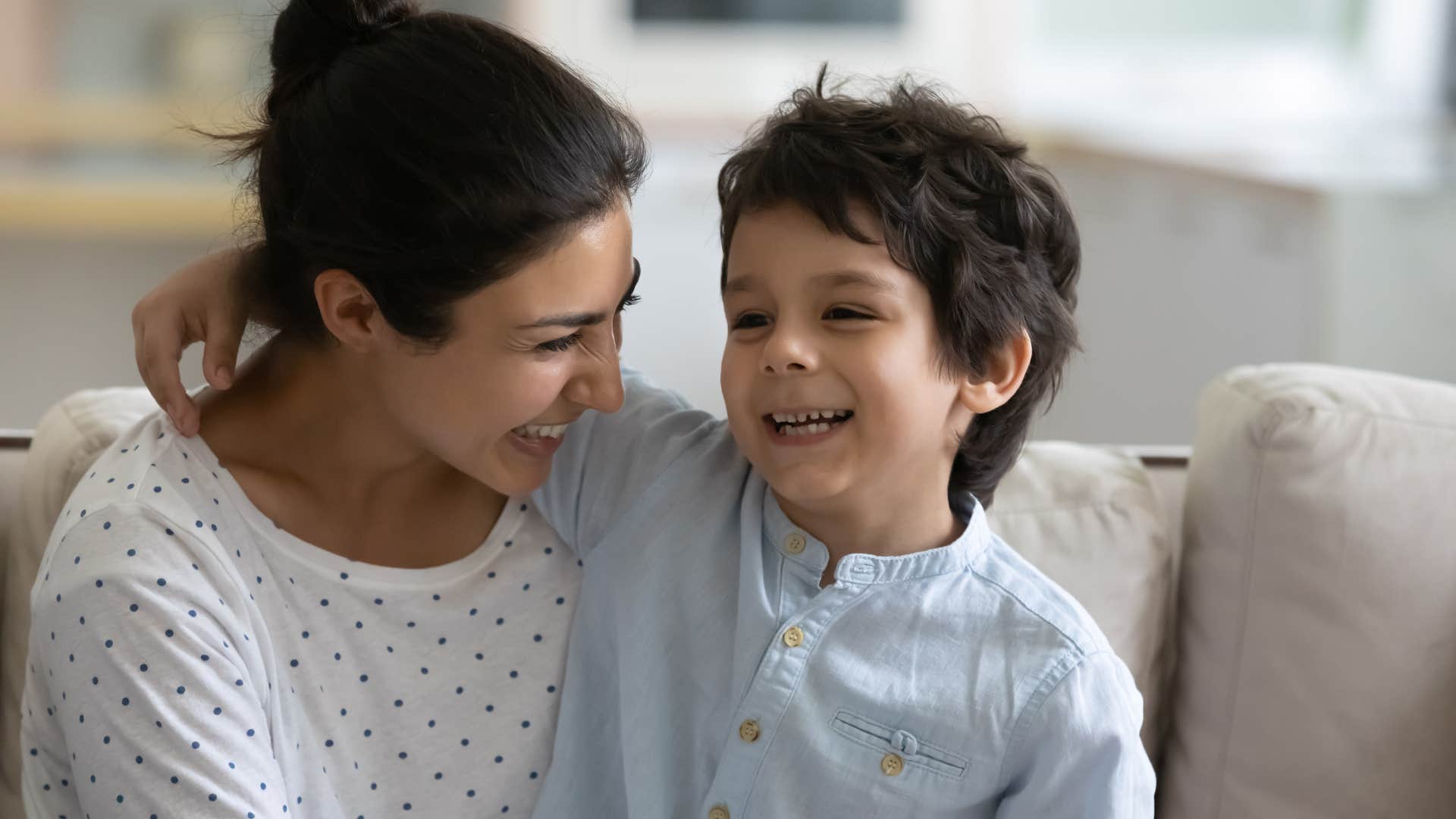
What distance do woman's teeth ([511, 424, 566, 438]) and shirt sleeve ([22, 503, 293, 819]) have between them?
0.28m

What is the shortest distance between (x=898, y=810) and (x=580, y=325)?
0.49 m

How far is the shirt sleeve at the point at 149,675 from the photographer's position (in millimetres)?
1092

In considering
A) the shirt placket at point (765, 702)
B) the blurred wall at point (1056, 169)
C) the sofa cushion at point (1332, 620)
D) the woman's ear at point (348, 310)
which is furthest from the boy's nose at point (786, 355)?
the blurred wall at point (1056, 169)

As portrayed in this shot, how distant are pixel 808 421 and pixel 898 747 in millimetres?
292

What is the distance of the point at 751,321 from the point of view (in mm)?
1295

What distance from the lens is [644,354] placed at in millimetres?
4641

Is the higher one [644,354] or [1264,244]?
[1264,244]

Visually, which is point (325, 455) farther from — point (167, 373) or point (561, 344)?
point (561, 344)

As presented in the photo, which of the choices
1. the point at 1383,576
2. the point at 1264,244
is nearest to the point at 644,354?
the point at 1264,244

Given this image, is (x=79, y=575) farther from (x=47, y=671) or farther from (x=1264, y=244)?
(x=1264, y=244)

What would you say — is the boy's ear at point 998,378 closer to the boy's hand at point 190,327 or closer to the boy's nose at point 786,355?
the boy's nose at point 786,355

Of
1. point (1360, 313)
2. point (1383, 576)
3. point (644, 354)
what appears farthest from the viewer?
point (644, 354)

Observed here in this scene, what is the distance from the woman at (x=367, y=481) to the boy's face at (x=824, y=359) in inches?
4.8

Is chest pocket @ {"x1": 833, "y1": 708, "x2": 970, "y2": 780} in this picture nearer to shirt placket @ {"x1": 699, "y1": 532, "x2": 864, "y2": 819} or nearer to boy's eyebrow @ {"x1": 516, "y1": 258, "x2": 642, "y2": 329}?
shirt placket @ {"x1": 699, "y1": 532, "x2": 864, "y2": 819}
